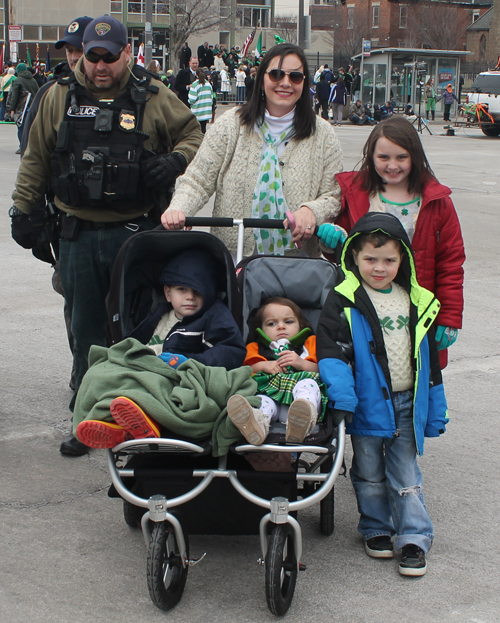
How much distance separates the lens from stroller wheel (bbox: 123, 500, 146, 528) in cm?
364

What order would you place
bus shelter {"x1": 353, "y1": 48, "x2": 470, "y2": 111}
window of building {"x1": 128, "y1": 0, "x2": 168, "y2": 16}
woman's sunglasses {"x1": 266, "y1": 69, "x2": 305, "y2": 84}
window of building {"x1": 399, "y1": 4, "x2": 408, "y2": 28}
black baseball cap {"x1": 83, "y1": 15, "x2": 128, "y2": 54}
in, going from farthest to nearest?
window of building {"x1": 399, "y1": 4, "x2": 408, "y2": 28} < window of building {"x1": 128, "y1": 0, "x2": 168, "y2": 16} < bus shelter {"x1": 353, "y1": 48, "x2": 470, "y2": 111} < black baseball cap {"x1": 83, "y1": 15, "x2": 128, "y2": 54} < woman's sunglasses {"x1": 266, "y1": 69, "x2": 305, "y2": 84}

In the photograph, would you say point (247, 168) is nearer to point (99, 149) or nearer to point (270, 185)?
point (270, 185)

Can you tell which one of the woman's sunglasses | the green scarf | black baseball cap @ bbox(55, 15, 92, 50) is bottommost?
the green scarf

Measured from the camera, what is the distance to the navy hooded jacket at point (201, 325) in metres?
3.35

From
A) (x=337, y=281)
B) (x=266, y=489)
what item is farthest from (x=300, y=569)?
(x=337, y=281)

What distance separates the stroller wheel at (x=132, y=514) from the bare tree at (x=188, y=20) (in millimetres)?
61718

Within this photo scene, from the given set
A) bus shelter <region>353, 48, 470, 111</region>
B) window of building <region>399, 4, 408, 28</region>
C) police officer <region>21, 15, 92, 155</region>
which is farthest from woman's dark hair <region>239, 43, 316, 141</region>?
window of building <region>399, 4, 408, 28</region>

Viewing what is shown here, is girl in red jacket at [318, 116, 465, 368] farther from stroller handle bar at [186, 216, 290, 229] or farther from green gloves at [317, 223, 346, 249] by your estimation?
stroller handle bar at [186, 216, 290, 229]

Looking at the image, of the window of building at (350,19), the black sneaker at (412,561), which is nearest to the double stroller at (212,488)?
the black sneaker at (412,561)

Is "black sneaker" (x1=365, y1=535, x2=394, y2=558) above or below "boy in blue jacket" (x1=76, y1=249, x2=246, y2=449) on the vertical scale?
below

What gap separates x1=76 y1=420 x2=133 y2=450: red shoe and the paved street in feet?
2.21

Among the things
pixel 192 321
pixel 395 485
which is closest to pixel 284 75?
pixel 192 321

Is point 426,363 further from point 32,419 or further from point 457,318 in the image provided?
point 32,419

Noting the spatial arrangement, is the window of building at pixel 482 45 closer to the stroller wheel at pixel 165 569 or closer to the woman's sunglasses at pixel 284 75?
the woman's sunglasses at pixel 284 75
